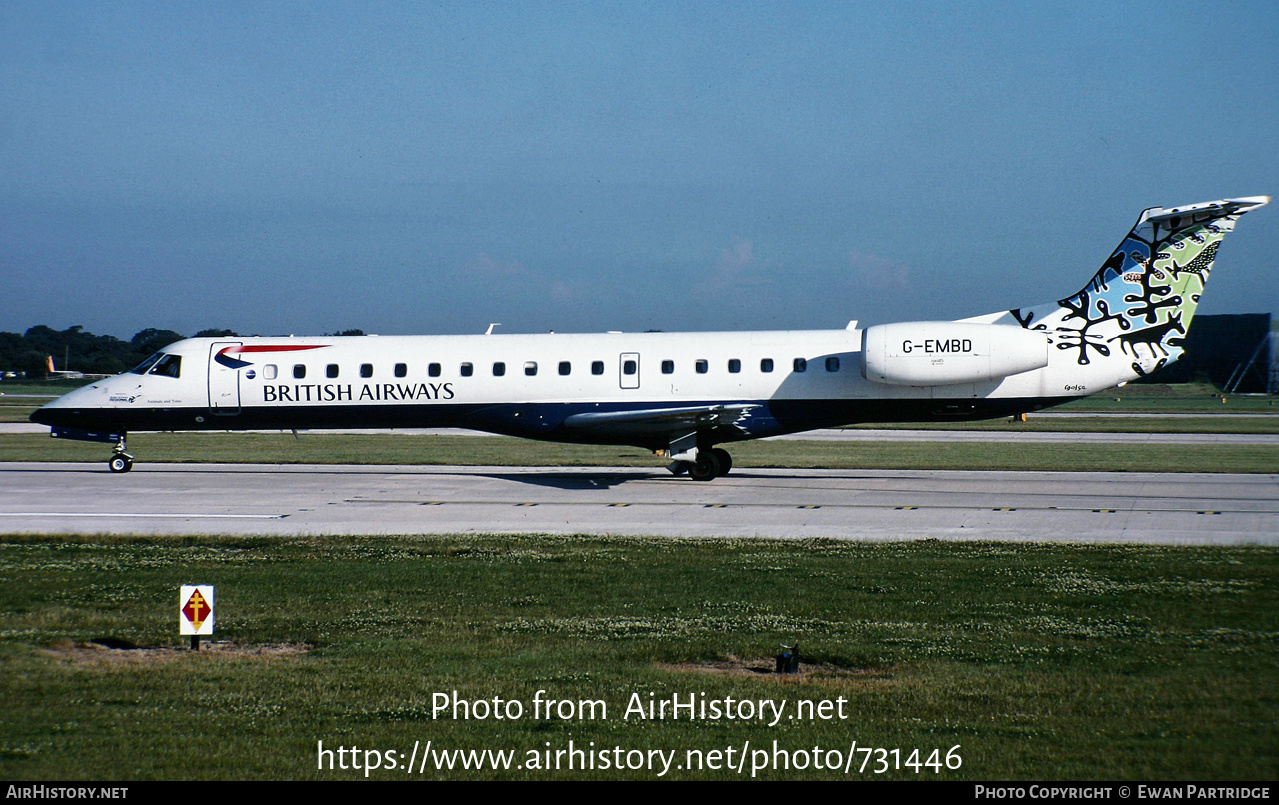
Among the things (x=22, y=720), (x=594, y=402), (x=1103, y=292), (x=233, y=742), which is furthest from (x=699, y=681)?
(x=1103, y=292)

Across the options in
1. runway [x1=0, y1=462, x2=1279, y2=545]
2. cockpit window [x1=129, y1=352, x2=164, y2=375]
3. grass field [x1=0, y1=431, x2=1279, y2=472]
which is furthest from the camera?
grass field [x1=0, y1=431, x2=1279, y2=472]

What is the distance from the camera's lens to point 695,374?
24.2 metres

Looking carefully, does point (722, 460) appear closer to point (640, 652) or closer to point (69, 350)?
point (640, 652)

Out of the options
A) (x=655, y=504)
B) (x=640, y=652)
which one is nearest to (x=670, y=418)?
(x=655, y=504)

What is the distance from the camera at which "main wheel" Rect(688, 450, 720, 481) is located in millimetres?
24609

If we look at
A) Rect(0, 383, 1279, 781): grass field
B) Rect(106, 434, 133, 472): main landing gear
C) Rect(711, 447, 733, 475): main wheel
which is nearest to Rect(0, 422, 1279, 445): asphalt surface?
Rect(106, 434, 133, 472): main landing gear

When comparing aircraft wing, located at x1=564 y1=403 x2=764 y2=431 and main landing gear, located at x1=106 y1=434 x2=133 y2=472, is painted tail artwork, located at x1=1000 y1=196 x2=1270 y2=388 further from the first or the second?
main landing gear, located at x1=106 y1=434 x2=133 y2=472

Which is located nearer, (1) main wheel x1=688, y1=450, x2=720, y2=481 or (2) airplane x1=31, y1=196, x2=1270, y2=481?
(2) airplane x1=31, y1=196, x2=1270, y2=481

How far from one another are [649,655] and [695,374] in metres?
15.5

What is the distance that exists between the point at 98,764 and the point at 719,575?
7632 millimetres

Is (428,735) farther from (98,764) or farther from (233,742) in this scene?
(98,764)

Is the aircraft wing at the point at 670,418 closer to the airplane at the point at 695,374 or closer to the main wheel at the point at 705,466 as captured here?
the airplane at the point at 695,374

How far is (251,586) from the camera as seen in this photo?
12.0m

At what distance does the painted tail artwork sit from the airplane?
0.10 ft
